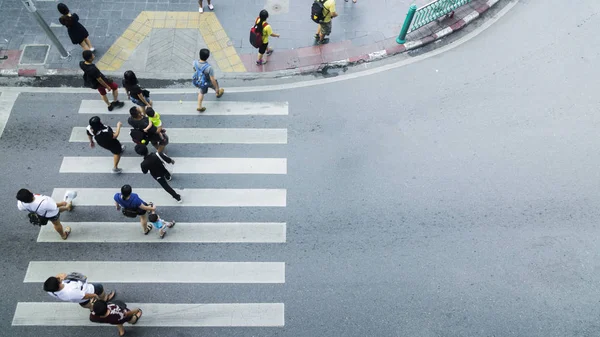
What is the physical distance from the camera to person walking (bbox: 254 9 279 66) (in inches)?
350

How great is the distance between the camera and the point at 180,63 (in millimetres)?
10203

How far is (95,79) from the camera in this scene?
8.37 meters

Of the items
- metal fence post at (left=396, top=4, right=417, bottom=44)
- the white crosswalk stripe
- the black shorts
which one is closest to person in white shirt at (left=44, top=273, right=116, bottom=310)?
the white crosswalk stripe

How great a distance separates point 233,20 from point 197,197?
17.4ft

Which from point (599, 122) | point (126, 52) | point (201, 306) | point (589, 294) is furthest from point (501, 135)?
point (126, 52)

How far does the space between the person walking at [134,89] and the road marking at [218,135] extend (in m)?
0.85

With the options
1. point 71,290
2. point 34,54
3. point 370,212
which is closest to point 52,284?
point 71,290

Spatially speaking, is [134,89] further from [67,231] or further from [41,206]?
[67,231]

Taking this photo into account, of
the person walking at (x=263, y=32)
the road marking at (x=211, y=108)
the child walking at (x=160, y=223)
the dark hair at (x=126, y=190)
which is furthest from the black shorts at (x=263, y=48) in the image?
the dark hair at (x=126, y=190)

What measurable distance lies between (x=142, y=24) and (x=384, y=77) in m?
6.54

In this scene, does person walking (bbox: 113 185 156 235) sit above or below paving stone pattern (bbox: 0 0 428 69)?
below

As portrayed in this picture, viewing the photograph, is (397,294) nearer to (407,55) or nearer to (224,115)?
(224,115)

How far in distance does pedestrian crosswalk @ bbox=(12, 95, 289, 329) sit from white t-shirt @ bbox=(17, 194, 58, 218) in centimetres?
104

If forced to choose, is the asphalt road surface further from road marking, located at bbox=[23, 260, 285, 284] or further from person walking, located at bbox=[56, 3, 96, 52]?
person walking, located at bbox=[56, 3, 96, 52]
